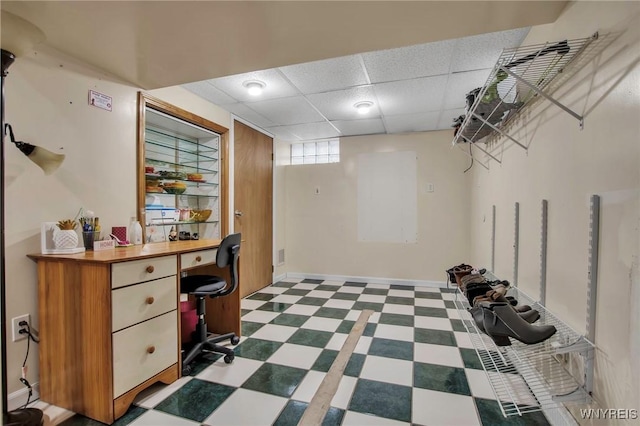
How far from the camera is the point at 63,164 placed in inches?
69.8

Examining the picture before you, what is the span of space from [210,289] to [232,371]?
0.58 metres

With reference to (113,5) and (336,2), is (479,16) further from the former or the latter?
(113,5)

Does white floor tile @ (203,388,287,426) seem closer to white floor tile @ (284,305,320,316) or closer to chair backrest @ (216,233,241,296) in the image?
chair backrest @ (216,233,241,296)

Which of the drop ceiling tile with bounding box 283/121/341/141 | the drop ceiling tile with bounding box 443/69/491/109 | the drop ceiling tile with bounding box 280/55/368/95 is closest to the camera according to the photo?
the drop ceiling tile with bounding box 280/55/368/95

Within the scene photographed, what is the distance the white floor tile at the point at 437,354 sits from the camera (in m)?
2.02

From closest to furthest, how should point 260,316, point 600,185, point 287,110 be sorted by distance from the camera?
1. point 600,185
2. point 260,316
3. point 287,110

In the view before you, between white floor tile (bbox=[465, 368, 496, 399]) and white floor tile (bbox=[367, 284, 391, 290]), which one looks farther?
white floor tile (bbox=[367, 284, 391, 290])

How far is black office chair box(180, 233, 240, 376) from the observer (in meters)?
1.99

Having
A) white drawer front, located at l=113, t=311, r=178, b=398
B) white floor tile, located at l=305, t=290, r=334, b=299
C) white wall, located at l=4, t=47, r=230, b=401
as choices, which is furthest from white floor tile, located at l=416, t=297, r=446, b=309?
white wall, located at l=4, t=47, r=230, b=401

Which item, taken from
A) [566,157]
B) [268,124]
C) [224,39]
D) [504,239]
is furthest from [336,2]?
[268,124]

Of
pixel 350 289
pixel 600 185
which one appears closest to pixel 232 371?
pixel 600 185

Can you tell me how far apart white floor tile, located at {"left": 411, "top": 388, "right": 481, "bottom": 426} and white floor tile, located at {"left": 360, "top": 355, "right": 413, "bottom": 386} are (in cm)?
13

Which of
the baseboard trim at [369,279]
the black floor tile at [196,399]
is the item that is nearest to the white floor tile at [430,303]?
the baseboard trim at [369,279]

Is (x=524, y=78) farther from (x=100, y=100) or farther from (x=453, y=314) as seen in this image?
(x=100, y=100)
